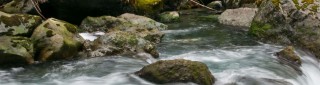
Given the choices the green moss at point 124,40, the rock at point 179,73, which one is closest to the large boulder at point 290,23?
the green moss at point 124,40

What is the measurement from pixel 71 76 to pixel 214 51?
375 cm

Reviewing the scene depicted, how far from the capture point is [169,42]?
1195 cm

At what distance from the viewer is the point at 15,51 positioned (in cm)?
885

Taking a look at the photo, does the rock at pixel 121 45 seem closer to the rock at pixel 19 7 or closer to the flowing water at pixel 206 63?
the flowing water at pixel 206 63

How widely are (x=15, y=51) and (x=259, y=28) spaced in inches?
255

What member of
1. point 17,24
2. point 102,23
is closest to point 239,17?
point 102,23

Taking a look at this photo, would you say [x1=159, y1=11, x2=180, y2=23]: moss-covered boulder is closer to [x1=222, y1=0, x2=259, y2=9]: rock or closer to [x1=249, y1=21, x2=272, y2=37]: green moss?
[x1=222, y1=0, x2=259, y2=9]: rock

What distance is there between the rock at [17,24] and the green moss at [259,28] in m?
5.68

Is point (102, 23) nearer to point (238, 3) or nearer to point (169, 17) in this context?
point (169, 17)

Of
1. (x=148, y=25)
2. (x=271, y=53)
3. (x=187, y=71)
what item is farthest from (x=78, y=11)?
(x=187, y=71)

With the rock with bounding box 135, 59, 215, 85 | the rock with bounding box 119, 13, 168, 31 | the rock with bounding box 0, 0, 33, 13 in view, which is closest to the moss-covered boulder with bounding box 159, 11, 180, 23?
the rock with bounding box 119, 13, 168, 31

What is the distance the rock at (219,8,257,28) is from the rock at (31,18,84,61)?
712cm

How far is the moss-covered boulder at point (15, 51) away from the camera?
873cm

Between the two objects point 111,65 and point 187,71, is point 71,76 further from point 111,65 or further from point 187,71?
point 187,71
